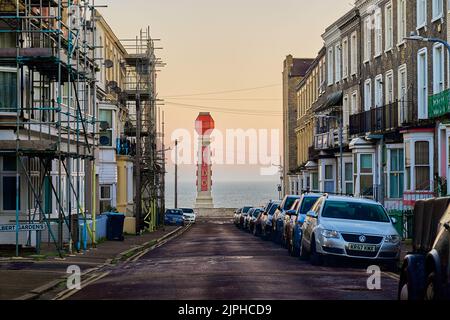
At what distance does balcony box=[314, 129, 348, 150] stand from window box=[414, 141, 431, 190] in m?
16.8

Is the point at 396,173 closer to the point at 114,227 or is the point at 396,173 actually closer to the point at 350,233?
the point at 114,227

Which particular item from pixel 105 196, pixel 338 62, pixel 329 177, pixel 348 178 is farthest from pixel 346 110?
pixel 105 196

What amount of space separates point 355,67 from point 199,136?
68.7 metres

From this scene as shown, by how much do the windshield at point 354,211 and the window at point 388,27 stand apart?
20883mm

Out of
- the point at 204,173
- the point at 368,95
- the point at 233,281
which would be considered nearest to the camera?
the point at 233,281

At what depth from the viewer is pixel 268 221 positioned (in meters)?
42.2

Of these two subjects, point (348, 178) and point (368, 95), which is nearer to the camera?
point (368, 95)

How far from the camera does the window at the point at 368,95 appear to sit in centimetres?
5056

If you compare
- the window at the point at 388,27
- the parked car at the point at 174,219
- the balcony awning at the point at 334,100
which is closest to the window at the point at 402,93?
the window at the point at 388,27

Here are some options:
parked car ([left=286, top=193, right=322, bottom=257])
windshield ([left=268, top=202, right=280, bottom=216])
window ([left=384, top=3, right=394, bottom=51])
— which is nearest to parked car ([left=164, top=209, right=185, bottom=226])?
windshield ([left=268, top=202, right=280, bottom=216])

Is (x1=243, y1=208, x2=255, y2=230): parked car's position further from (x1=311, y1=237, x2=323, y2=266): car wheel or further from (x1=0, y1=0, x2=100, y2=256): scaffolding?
(x1=311, y1=237, x2=323, y2=266): car wheel

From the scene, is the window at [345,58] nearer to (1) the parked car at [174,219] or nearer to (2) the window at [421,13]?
(2) the window at [421,13]

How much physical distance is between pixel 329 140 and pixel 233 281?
4073cm

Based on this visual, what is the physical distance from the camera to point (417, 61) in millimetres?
40625
